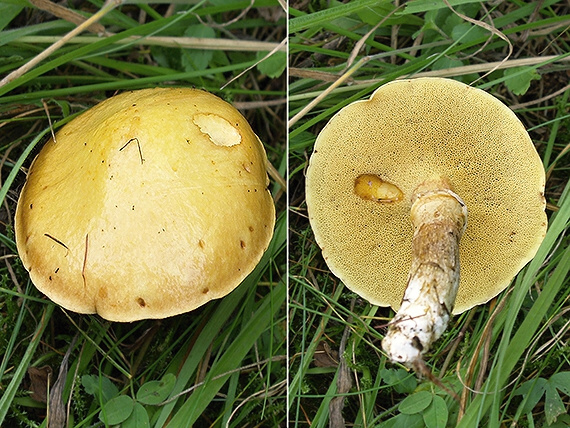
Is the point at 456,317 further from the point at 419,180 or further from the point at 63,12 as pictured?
the point at 63,12

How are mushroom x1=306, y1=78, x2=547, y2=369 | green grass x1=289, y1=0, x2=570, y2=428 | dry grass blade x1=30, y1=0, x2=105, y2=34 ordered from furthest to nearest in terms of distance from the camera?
dry grass blade x1=30, y1=0, x2=105, y2=34 < green grass x1=289, y1=0, x2=570, y2=428 < mushroom x1=306, y1=78, x2=547, y2=369

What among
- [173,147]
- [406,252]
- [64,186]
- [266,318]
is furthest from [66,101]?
[406,252]

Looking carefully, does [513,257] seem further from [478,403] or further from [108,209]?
[108,209]

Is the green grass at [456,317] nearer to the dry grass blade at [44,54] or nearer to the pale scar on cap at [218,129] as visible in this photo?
the pale scar on cap at [218,129]

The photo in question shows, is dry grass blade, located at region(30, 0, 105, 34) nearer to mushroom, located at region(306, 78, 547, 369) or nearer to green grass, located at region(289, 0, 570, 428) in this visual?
green grass, located at region(289, 0, 570, 428)

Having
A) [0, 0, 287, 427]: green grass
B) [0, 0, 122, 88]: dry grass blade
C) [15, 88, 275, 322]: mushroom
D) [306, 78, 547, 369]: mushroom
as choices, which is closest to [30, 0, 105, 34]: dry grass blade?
[0, 0, 287, 427]: green grass

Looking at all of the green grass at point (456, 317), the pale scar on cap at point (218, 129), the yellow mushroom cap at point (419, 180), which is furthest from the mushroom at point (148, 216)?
the green grass at point (456, 317)

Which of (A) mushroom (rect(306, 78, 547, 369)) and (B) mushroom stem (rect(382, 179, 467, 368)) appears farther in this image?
(A) mushroom (rect(306, 78, 547, 369))

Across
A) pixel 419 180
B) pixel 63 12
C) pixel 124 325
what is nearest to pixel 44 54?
pixel 63 12
